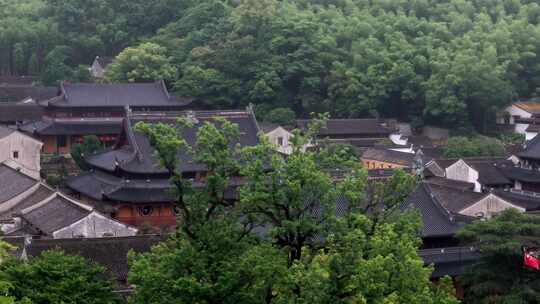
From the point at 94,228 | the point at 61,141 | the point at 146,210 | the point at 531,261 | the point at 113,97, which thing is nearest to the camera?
the point at 531,261

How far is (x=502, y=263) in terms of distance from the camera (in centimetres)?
2566

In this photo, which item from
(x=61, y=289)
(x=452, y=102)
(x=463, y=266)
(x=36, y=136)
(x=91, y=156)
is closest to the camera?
(x=61, y=289)

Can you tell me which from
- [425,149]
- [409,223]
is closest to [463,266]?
[409,223]

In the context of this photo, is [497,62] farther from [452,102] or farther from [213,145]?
[213,145]

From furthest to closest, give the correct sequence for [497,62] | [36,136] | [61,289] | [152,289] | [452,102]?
[497,62] → [452,102] → [36,136] → [61,289] → [152,289]

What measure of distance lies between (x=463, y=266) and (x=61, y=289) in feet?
43.5

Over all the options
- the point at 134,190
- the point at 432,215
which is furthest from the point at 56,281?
the point at 134,190

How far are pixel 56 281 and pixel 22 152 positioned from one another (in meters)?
24.0

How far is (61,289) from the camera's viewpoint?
2053 cm

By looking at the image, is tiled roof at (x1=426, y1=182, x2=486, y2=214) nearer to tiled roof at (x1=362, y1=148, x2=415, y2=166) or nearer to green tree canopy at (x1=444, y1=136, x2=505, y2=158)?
tiled roof at (x1=362, y1=148, x2=415, y2=166)

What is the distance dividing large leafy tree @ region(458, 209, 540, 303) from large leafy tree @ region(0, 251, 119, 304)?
33.1 feet

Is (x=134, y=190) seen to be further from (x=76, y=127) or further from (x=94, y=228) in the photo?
(x=76, y=127)

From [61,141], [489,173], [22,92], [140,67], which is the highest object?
[140,67]

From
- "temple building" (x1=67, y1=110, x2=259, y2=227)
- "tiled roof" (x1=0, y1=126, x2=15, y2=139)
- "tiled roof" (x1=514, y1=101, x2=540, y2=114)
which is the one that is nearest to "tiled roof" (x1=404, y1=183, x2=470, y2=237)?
"temple building" (x1=67, y1=110, x2=259, y2=227)
